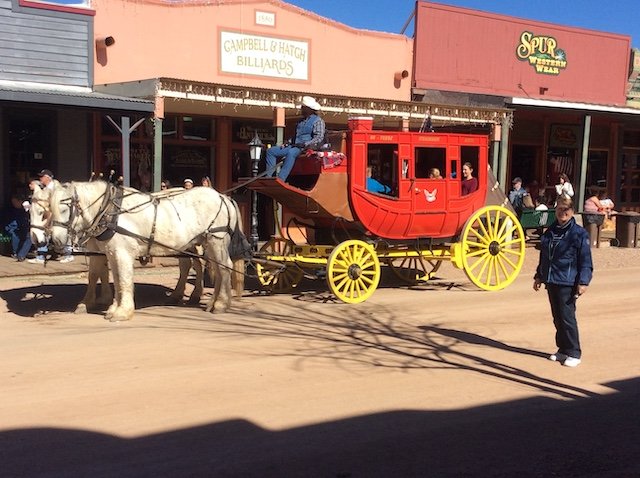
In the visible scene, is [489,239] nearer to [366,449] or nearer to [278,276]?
[278,276]

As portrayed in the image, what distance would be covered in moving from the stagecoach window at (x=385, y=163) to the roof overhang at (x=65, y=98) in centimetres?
446

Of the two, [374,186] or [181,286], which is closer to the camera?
[181,286]

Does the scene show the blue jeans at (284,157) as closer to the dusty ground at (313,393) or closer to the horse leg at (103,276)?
the dusty ground at (313,393)

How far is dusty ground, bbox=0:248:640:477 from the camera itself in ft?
15.3

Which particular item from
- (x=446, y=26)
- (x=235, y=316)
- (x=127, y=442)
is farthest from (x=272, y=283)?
(x=446, y=26)

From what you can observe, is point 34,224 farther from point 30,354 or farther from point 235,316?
point 235,316

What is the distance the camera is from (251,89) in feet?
43.4

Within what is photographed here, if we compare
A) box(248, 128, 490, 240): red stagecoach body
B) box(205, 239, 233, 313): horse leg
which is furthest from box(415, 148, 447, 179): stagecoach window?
box(205, 239, 233, 313): horse leg

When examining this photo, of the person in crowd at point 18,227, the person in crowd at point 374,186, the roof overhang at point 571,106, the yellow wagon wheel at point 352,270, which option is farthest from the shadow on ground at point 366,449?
the roof overhang at point 571,106

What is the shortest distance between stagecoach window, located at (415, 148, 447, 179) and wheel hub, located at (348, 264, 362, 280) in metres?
2.21

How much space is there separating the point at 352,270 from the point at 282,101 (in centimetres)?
470

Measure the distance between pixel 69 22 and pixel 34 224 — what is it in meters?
7.57

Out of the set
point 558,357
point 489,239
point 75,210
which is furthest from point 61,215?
point 489,239

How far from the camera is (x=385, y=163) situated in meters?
11.4
